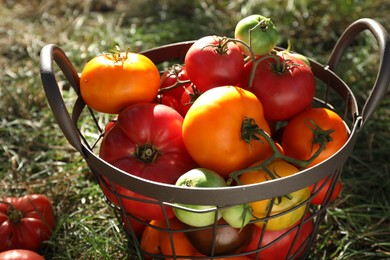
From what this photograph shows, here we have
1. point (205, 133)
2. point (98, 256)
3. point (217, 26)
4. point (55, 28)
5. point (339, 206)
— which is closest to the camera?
point (205, 133)

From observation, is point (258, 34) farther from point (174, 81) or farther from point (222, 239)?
point (222, 239)

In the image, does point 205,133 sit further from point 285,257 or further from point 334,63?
point 334,63

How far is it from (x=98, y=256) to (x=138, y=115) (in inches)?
20.8

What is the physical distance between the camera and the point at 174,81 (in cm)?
182

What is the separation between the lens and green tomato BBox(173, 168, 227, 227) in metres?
1.33

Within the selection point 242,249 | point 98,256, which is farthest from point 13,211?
point 242,249

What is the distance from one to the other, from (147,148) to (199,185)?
0.25m

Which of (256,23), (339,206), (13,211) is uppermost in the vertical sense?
(256,23)

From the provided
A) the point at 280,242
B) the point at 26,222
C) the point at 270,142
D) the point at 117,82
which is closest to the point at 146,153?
the point at 117,82

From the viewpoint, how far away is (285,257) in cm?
159

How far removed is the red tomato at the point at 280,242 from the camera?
4.90 ft

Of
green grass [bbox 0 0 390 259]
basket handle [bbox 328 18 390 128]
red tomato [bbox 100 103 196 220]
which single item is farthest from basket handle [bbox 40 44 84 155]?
basket handle [bbox 328 18 390 128]

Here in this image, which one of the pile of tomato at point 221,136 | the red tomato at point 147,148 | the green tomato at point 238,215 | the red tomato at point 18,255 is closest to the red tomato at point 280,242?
the pile of tomato at point 221,136

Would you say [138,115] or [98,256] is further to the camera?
[98,256]
